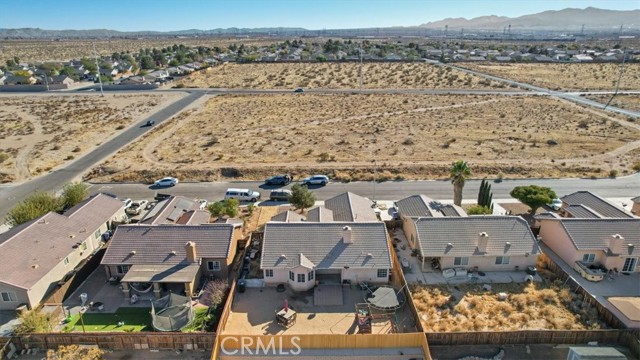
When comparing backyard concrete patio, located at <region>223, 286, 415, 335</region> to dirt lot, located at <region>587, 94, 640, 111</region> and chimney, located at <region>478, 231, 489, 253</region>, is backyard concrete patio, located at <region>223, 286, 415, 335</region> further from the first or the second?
dirt lot, located at <region>587, 94, 640, 111</region>

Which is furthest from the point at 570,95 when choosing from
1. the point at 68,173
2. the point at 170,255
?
the point at 68,173

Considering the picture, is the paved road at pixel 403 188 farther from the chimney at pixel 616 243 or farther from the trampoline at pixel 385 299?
the trampoline at pixel 385 299

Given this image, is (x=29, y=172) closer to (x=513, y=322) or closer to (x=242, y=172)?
(x=242, y=172)

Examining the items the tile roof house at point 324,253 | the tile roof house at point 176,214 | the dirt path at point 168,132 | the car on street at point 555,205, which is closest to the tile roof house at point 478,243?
the tile roof house at point 324,253

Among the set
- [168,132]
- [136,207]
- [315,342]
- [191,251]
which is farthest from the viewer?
[168,132]

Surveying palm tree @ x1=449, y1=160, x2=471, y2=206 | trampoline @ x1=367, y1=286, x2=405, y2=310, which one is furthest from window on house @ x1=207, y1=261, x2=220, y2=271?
palm tree @ x1=449, y1=160, x2=471, y2=206

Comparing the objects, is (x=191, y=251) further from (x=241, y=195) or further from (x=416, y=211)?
(x=416, y=211)
